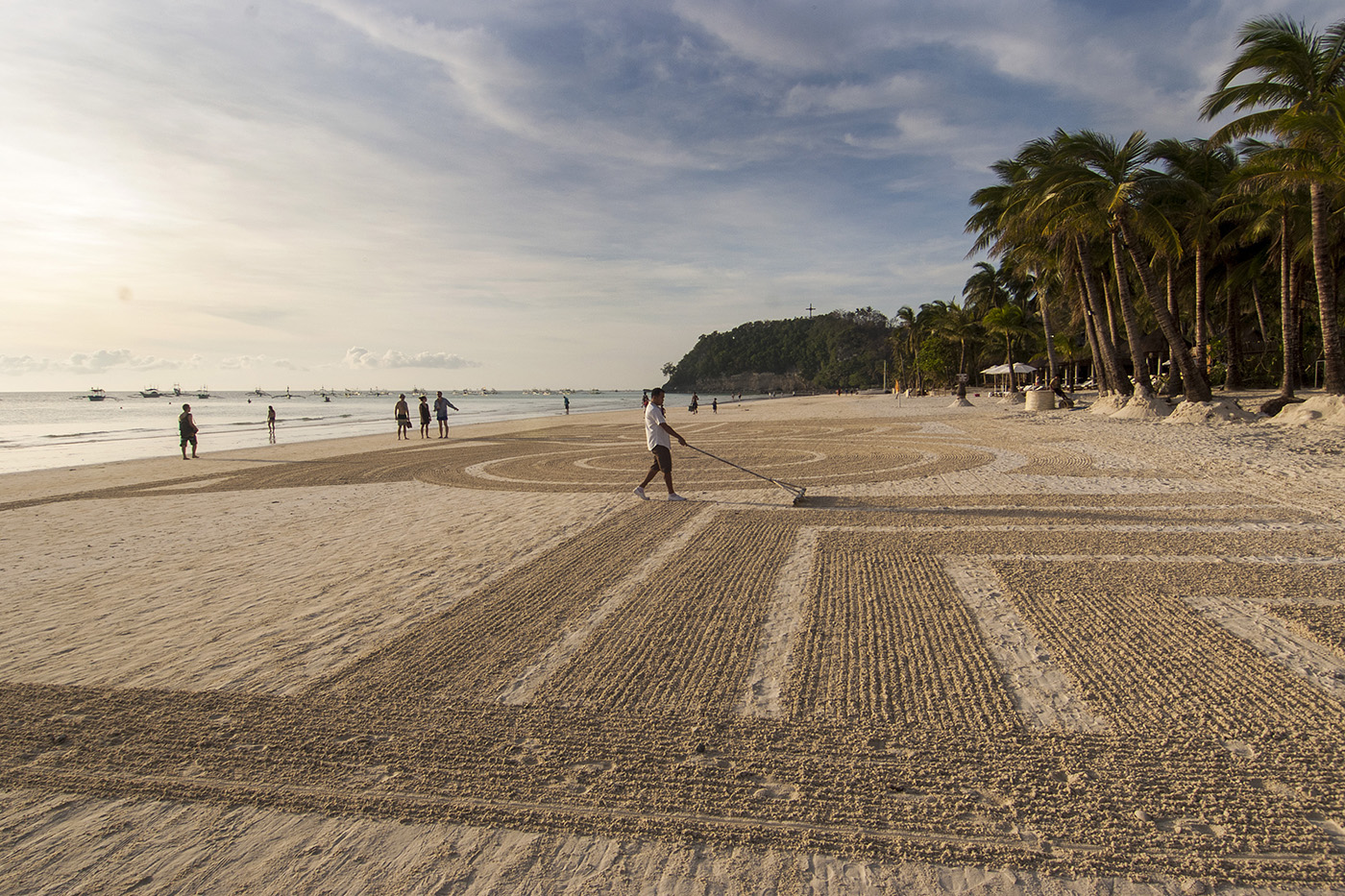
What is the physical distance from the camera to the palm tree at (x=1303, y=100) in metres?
16.6

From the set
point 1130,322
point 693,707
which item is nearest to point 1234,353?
point 1130,322

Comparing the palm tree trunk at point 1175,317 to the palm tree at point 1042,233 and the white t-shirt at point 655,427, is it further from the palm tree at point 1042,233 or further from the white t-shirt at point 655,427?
the white t-shirt at point 655,427

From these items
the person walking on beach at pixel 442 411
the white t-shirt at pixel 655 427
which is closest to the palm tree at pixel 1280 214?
the white t-shirt at pixel 655 427

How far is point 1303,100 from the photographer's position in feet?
61.3

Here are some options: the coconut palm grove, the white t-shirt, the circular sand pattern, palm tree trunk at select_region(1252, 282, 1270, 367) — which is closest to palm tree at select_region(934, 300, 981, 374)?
the coconut palm grove

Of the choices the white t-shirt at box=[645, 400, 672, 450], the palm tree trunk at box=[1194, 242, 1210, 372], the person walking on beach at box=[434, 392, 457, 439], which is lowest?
the white t-shirt at box=[645, 400, 672, 450]

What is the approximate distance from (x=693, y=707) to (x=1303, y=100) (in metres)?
25.5

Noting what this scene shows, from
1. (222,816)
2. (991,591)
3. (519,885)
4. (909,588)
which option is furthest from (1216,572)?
(222,816)

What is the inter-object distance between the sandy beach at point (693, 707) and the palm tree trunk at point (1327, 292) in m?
13.2

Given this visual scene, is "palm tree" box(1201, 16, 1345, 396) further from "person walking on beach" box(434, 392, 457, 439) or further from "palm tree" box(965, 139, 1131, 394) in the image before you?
"person walking on beach" box(434, 392, 457, 439)

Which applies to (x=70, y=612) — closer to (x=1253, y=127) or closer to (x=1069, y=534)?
(x=1069, y=534)

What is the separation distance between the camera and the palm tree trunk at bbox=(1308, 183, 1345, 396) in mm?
17734

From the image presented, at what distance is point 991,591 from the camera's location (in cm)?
583

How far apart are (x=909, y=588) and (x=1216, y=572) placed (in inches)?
112
